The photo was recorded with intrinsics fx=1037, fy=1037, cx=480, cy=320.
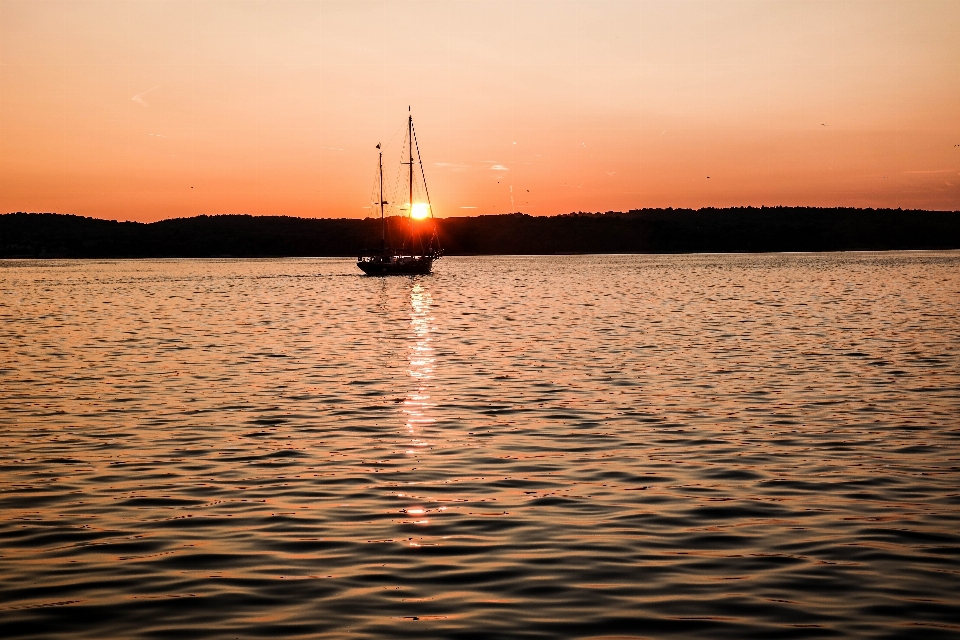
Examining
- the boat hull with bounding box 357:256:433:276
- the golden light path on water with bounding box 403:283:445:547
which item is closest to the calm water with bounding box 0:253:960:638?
the golden light path on water with bounding box 403:283:445:547

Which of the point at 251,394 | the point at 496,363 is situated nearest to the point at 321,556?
the point at 251,394

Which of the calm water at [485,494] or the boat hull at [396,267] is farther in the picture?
the boat hull at [396,267]

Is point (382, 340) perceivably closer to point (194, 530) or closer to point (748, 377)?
point (748, 377)

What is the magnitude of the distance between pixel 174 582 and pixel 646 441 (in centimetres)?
1042

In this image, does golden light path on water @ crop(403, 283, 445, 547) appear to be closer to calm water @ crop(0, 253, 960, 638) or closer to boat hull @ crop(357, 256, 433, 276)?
calm water @ crop(0, 253, 960, 638)

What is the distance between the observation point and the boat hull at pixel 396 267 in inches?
5340

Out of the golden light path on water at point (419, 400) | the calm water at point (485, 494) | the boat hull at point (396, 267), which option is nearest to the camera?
the calm water at point (485, 494)

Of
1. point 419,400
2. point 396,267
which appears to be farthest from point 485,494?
point 396,267

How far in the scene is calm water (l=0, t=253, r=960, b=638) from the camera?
10.3 m

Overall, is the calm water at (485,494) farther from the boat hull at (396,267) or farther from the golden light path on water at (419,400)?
the boat hull at (396,267)

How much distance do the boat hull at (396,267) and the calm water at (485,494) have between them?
99077 millimetres

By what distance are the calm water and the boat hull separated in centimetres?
9908

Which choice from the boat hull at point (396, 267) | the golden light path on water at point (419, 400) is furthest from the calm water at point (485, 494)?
the boat hull at point (396, 267)

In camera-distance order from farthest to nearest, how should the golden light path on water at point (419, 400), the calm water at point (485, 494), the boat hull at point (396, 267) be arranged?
1. the boat hull at point (396, 267)
2. the golden light path on water at point (419, 400)
3. the calm water at point (485, 494)
